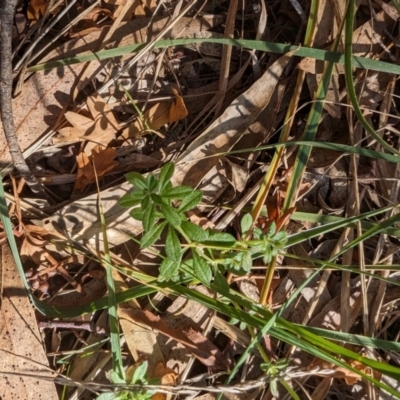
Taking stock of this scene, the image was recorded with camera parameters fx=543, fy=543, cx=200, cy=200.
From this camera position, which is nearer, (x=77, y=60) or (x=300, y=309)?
(x=77, y=60)

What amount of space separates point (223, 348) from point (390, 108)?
1.30 m

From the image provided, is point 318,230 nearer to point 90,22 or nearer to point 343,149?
point 343,149

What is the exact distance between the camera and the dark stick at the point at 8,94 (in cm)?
185

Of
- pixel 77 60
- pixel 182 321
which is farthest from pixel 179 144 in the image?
pixel 182 321

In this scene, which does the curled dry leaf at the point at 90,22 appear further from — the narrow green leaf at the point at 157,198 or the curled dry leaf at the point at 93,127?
the narrow green leaf at the point at 157,198

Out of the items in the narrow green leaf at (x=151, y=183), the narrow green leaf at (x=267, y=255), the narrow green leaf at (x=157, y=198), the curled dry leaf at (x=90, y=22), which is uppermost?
the curled dry leaf at (x=90, y=22)

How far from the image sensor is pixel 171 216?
6.08ft

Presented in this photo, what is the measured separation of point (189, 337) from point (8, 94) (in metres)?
1.22

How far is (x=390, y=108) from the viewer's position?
2416 mm

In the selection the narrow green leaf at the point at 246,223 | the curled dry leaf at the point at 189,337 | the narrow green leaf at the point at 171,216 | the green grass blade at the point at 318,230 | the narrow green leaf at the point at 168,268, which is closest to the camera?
the narrow green leaf at the point at 171,216

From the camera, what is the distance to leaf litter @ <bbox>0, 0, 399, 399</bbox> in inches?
89.4

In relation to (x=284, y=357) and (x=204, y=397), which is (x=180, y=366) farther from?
(x=284, y=357)

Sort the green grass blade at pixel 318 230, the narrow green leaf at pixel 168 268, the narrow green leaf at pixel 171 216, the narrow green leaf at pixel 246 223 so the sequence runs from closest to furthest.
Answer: the narrow green leaf at pixel 171 216 → the narrow green leaf at pixel 168 268 → the narrow green leaf at pixel 246 223 → the green grass blade at pixel 318 230

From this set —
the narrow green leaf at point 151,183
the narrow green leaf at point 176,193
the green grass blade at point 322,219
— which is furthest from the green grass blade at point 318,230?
the narrow green leaf at point 151,183
